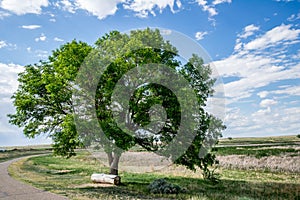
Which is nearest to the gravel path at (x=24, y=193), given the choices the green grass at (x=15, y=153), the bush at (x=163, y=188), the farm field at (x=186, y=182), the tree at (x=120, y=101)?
the farm field at (x=186, y=182)

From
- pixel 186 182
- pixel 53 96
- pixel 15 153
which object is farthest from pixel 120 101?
pixel 15 153

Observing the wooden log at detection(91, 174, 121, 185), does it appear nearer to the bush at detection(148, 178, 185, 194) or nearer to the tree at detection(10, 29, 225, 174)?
the tree at detection(10, 29, 225, 174)

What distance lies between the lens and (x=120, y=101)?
78.1ft

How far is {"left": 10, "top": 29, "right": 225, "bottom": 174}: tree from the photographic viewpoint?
78.1 feet

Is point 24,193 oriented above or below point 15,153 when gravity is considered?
below

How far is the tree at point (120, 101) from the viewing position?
23.8 m

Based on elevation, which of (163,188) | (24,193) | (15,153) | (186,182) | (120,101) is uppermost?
(120,101)

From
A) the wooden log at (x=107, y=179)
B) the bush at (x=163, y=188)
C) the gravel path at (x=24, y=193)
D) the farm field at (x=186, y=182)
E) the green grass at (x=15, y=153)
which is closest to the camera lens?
the gravel path at (x=24, y=193)

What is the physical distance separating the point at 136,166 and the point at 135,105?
65.8ft

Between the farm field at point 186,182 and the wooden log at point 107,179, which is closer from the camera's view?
the farm field at point 186,182

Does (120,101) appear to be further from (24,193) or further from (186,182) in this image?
(186,182)

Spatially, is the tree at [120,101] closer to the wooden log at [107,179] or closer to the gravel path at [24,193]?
the wooden log at [107,179]

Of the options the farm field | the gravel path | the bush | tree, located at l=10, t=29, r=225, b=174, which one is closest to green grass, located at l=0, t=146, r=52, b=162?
the farm field

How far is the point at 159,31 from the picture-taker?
28000 mm
